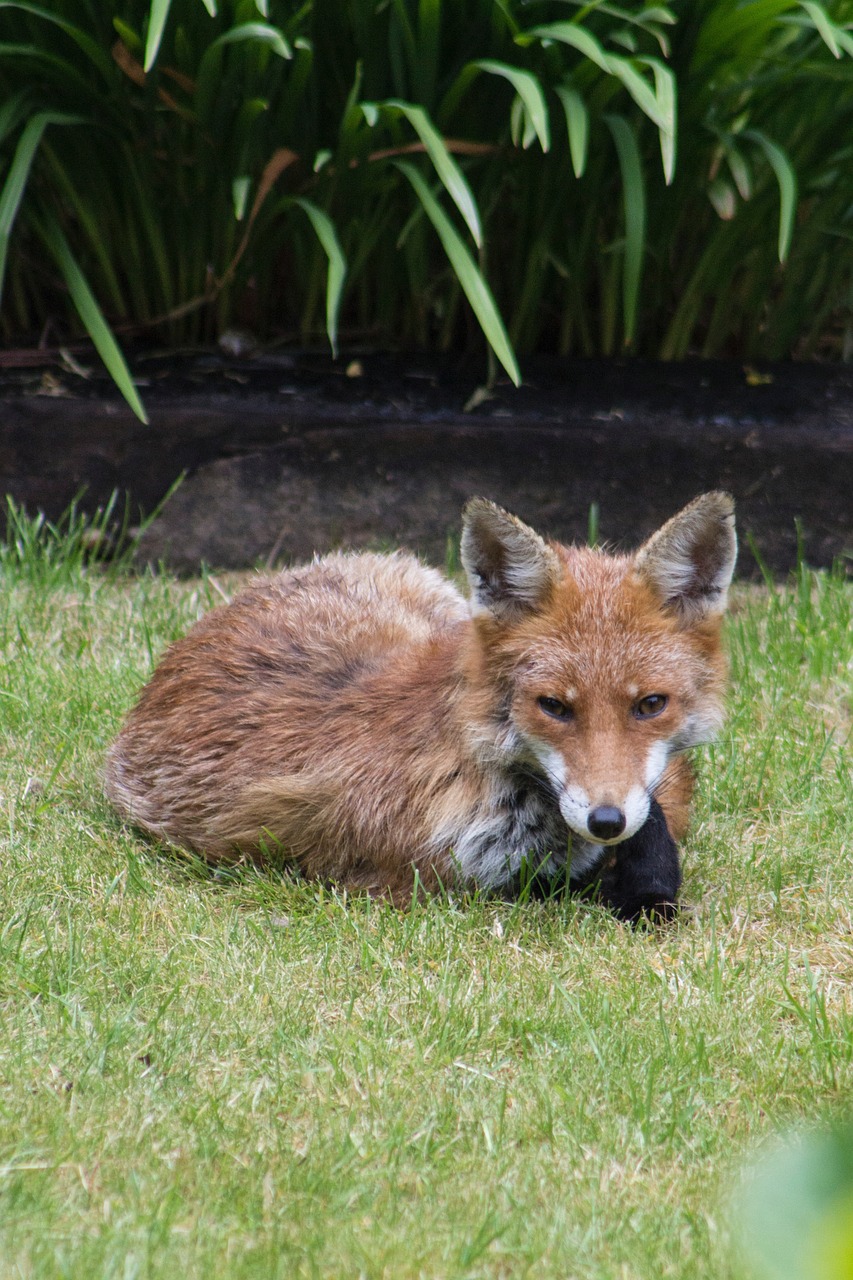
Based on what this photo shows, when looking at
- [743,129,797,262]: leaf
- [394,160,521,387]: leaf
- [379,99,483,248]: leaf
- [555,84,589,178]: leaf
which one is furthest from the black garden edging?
[555,84,589,178]: leaf

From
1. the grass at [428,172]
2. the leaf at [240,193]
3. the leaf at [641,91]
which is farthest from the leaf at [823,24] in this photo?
the leaf at [240,193]

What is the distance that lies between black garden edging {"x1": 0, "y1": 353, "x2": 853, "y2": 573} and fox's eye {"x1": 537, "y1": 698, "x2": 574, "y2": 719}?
2849 millimetres

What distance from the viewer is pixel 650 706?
3398mm

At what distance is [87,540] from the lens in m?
5.99

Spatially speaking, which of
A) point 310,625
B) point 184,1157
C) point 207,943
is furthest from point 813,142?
point 184,1157

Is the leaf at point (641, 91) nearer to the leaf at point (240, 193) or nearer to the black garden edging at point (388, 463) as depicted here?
the black garden edging at point (388, 463)

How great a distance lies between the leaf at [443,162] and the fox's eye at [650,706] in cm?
249

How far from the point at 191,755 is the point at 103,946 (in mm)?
880

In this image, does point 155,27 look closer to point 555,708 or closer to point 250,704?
point 250,704

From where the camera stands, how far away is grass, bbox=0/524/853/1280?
2.18 m

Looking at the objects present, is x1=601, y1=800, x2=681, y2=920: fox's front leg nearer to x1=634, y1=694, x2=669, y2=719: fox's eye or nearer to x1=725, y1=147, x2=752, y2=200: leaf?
x1=634, y1=694, x2=669, y2=719: fox's eye

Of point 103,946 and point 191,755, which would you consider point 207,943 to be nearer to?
point 103,946

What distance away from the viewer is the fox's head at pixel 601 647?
3.29 m

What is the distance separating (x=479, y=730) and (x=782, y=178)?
129 inches
